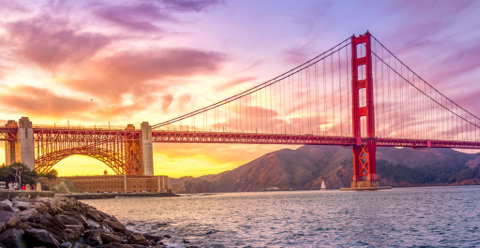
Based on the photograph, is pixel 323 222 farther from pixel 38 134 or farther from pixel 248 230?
pixel 38 134

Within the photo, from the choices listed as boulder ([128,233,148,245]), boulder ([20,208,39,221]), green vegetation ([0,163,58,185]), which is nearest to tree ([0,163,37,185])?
green vegetation ([0,163,58,185])

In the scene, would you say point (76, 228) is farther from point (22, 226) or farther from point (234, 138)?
point (234, 138)

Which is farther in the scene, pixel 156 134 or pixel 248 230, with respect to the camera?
pixel 156 134

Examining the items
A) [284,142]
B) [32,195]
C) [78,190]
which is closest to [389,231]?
[32,195]

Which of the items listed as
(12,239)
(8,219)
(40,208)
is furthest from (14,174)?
(12,239)

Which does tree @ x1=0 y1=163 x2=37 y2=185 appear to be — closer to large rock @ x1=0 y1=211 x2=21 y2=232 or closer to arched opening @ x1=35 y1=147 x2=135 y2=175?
arched opening @ x1=35 y1=147 x2=135 y2=175

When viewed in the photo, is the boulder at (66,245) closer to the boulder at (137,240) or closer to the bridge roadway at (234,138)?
the boulder at (137,240)
